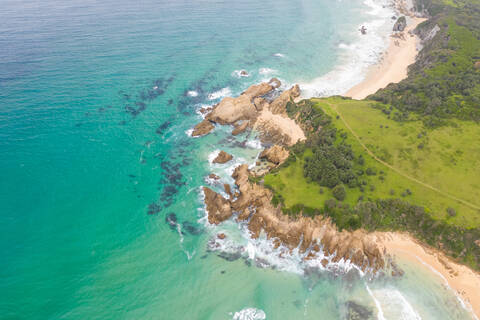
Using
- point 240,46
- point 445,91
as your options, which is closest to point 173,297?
point 445,91

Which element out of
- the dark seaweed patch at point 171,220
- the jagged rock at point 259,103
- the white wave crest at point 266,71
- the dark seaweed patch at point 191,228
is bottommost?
the dark seaweed patch at point 191,228

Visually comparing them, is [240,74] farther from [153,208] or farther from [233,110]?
[153,208]

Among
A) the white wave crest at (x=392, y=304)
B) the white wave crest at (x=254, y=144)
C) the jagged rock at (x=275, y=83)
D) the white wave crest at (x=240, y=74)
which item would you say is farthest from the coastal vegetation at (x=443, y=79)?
the white wave crest at (x=240, y=74)

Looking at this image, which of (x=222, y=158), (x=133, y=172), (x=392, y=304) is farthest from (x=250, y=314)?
(x=133, y=172)

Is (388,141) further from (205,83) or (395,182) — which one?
(205,83)

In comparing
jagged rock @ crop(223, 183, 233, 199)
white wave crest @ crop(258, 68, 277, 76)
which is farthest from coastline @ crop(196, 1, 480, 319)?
white wave crest @ crop(258, 68, 277, 76)

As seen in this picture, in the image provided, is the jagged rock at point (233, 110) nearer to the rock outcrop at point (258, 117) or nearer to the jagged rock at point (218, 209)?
the rock outcrop at point (258, 117)

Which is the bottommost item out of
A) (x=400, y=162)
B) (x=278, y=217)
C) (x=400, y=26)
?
(x=278, y=217)
